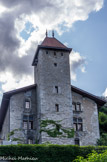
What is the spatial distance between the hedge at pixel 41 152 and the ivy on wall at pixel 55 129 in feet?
17.9

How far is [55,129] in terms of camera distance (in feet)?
108

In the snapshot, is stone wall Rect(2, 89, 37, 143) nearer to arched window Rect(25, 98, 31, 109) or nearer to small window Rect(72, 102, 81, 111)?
arched window Rect(25, 98, 31, 109)

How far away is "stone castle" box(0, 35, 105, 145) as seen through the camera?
3325cm

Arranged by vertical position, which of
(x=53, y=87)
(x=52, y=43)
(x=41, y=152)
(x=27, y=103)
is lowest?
(x=41, y=152)

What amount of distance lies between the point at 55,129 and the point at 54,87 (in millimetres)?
5058

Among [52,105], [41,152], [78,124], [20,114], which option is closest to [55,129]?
[52,105]

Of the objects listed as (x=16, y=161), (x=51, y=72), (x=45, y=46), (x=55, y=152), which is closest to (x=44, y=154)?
(x=55, y=152)

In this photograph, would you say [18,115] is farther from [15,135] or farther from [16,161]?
[16,161]

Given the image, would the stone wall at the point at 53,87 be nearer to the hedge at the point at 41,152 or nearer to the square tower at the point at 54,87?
the square tower at the point at 54,87

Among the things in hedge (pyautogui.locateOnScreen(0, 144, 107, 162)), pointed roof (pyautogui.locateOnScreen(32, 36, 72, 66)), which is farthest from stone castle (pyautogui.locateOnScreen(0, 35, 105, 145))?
hedge (pyautogui.locateOnScreen(0, 144, 107, 162))

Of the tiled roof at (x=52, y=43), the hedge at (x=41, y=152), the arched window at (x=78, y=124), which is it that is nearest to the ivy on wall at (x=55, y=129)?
the arched window at (x=78, y=124)

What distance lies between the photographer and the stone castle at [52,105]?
33.2 m

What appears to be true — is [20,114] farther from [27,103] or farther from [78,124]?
[78,124]

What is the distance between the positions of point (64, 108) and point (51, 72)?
15.1 feet
